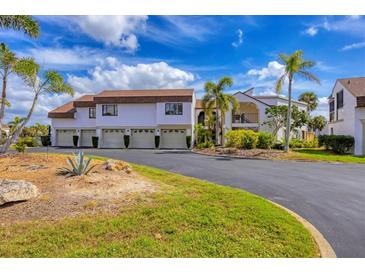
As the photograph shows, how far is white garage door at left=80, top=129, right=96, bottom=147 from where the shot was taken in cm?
3127

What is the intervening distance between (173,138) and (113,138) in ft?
23.1

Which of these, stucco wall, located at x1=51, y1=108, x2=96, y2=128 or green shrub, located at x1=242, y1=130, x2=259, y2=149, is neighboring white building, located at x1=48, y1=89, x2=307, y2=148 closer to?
stucco wall, located at x1=51, y1=108, x2=96, y2=128

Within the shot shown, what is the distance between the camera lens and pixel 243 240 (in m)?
4.23

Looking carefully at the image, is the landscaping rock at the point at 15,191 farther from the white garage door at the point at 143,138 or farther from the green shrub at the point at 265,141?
the white garage door at the point at 143,138

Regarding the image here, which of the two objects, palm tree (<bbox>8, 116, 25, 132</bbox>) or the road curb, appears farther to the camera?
palm tree (<bbox>8, 116, 25, 132</bbox>)

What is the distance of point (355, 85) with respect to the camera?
952 inches

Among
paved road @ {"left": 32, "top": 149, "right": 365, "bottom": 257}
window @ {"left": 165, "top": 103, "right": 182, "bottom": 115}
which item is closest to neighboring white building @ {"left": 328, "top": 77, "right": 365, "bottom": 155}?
paved road @ {"left": 32, "top": 149, "right": 365, "bottom": 257}

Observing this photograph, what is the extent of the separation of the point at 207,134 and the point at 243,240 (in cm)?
2439

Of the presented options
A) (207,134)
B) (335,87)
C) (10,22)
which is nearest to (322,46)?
(10,22)

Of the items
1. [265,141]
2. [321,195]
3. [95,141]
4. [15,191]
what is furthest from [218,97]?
[15,191]

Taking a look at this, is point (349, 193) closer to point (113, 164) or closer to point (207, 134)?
point (113, 164)

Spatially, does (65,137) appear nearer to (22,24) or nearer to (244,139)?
(244,139)

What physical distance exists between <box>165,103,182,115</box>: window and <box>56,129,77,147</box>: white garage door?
1208 cm

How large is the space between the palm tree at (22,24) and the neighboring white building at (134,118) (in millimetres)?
18503
